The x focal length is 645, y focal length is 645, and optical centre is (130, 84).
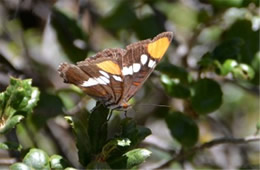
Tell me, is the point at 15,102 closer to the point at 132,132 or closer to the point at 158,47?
the point at 132,132

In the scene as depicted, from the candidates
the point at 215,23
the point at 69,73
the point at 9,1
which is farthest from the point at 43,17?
the point at 69,73

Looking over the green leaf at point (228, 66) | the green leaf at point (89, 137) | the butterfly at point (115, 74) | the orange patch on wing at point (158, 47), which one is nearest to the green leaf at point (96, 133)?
the green leaf at point (89, 137)

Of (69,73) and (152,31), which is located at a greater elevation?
(152,31)

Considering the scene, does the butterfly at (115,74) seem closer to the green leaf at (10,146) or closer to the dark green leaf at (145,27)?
the green leaf at (10,146)

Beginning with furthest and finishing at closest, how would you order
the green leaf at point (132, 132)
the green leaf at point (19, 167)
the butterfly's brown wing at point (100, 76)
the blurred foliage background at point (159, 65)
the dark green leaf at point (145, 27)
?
the dark green leaf at point (145, 27), the blurred foliage background at point (159, 65), the butterfly's brown wing at point (100, 76), the green leaf at point (132, 132), the green leaf at point (19, 167)

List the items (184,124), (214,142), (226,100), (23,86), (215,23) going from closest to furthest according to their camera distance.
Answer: (23,86) < (214,142) < (184,124) < (215,23) < (226,100)

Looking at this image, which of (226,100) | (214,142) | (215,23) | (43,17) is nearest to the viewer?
(214,142)

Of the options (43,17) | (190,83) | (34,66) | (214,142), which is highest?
(43,17)

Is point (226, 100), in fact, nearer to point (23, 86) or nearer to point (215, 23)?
point (215, 23)
